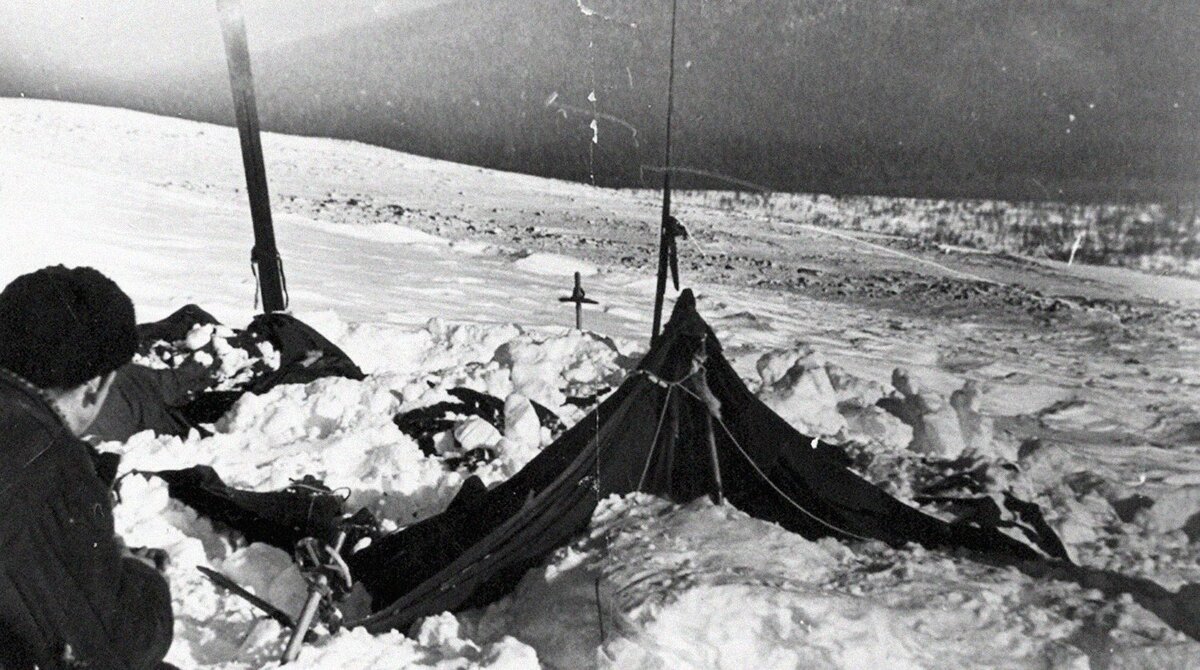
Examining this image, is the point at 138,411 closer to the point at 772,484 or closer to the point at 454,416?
the point at 454,416

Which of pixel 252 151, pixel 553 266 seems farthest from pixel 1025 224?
pixel 252 151

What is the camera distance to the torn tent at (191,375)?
4953 millimetres

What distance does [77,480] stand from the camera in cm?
139

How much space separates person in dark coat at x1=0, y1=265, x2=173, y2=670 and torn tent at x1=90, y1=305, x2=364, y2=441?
12.6 feet

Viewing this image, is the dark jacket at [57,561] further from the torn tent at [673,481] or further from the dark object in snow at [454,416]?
the dark object in snow at [454,416]

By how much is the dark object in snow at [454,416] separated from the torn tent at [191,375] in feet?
3.92

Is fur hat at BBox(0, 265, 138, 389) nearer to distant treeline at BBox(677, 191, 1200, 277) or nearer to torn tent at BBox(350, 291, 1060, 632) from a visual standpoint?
torn tent at BBox(350, 291, 1060, 632)

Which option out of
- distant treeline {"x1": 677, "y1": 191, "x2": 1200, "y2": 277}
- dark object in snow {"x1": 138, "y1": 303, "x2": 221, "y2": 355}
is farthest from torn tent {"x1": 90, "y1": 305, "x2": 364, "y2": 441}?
distant treeline {"x1": 677, "y1": 191, "x2": 1200, "y2": 277}

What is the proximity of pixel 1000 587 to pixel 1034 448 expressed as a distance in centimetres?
228

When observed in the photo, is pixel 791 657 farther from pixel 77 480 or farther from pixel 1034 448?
pixel 1034 448

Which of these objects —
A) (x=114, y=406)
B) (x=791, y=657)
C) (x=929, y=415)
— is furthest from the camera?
(x=929, y=415)

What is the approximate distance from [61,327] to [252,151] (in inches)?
275

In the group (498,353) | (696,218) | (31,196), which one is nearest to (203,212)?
(31,196)

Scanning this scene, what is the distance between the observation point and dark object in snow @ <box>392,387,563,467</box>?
16.4 feet
